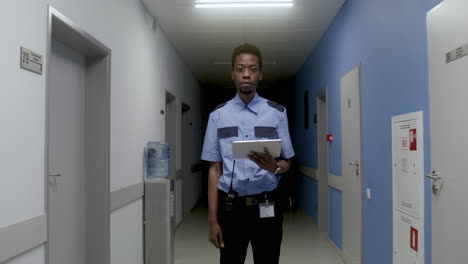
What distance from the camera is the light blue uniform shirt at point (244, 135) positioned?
6.10ft

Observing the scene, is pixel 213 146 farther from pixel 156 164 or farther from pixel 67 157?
pixel 156 164

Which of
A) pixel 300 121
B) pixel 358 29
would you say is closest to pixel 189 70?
pixel 300 121

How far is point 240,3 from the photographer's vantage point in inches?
173

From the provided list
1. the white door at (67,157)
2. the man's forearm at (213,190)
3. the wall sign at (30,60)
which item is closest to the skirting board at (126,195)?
the white door at (67,157)

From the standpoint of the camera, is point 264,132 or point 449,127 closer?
point 449,127

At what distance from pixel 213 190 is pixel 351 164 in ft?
8.50

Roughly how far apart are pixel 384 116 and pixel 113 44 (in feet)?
7.52

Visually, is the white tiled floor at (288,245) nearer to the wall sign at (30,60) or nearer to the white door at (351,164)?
the white door at (351,164)

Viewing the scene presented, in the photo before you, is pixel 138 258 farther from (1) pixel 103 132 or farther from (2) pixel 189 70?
(2) pixel 189 70

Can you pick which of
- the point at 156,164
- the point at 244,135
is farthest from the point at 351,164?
the point at 244,135

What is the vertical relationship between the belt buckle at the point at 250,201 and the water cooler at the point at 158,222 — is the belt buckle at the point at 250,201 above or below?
above

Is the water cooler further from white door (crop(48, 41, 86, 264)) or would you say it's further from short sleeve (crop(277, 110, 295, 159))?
short sleeve (crop(277, 110, 295, 159))

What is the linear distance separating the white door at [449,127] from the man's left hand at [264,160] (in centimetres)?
77

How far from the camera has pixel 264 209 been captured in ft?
6.04
